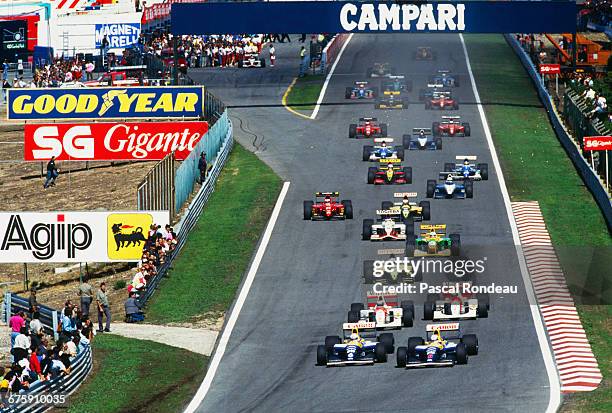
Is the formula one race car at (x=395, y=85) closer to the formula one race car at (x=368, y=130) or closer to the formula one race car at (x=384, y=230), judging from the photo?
the formula one race car at (x=368, y=130)

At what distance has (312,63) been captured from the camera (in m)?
90.8

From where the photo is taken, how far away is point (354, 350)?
37.7m

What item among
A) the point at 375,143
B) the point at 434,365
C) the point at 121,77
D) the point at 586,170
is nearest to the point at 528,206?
the point at 586,170

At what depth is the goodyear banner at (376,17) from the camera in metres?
74.1

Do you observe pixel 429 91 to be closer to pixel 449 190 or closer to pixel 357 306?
pixel 449 190

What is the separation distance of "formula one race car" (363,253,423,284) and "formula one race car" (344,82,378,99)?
110ft

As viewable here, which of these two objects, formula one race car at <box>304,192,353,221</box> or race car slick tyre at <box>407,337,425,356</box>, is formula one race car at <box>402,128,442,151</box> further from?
race car slick tyre at <box>407,337,425,356</box>

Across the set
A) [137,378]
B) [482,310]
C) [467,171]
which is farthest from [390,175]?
[137,378]

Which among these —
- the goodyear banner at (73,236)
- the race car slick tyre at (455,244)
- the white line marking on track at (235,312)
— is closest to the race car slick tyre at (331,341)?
the white line marking on track at (235,312)

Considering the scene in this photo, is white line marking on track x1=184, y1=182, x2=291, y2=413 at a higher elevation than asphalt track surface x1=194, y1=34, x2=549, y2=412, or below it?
below

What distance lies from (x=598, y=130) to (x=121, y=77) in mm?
33664

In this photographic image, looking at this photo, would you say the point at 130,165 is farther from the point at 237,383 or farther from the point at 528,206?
the point at 237,383

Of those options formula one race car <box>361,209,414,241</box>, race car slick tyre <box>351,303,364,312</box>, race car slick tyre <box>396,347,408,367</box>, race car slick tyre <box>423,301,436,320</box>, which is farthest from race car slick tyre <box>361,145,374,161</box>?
race car slick tyre <box>396,347,408,367</box>

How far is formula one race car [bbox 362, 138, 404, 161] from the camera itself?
204 ft
